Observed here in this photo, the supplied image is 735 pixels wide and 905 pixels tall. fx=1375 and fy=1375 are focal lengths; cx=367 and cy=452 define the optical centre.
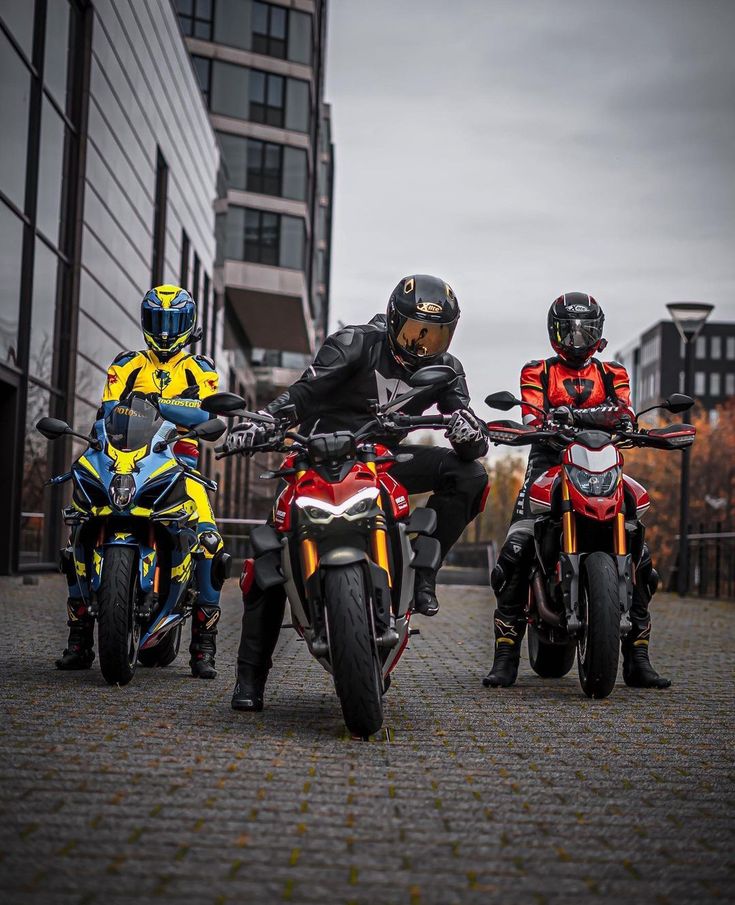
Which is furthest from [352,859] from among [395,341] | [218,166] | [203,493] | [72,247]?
[218,166]

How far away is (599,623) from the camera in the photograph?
661 cm

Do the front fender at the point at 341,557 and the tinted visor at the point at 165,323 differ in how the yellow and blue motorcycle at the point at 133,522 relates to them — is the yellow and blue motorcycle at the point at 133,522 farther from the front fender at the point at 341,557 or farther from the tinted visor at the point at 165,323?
the front fender at the point at 341,557

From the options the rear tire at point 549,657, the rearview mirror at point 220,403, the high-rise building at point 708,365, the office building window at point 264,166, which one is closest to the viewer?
the rearview mirror at point 220,403

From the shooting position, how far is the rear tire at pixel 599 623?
663 cm

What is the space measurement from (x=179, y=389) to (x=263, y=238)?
43.0m

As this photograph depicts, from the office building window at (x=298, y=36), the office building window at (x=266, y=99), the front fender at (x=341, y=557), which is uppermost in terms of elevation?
the office building window at (x=298, y=36)

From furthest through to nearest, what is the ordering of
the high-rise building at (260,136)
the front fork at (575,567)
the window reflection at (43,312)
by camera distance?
the high-rise building at (260,136) < the window reflection at (43,312) < the front fork at (575,567)

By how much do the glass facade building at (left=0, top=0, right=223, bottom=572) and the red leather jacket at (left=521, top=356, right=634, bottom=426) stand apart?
1135 centimetres

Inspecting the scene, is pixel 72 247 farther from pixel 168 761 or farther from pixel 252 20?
→ pixel 252 20

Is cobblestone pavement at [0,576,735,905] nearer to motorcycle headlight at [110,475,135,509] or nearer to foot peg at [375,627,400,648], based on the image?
foot peg at [375,627,400,648]

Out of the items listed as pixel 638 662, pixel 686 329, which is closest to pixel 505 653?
pixel 638 662

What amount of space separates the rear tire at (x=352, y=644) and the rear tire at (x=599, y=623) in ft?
5.86

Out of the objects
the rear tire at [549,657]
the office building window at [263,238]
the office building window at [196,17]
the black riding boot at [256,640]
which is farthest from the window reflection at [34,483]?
the office building window at [196,17]

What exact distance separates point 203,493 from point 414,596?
206 cm
